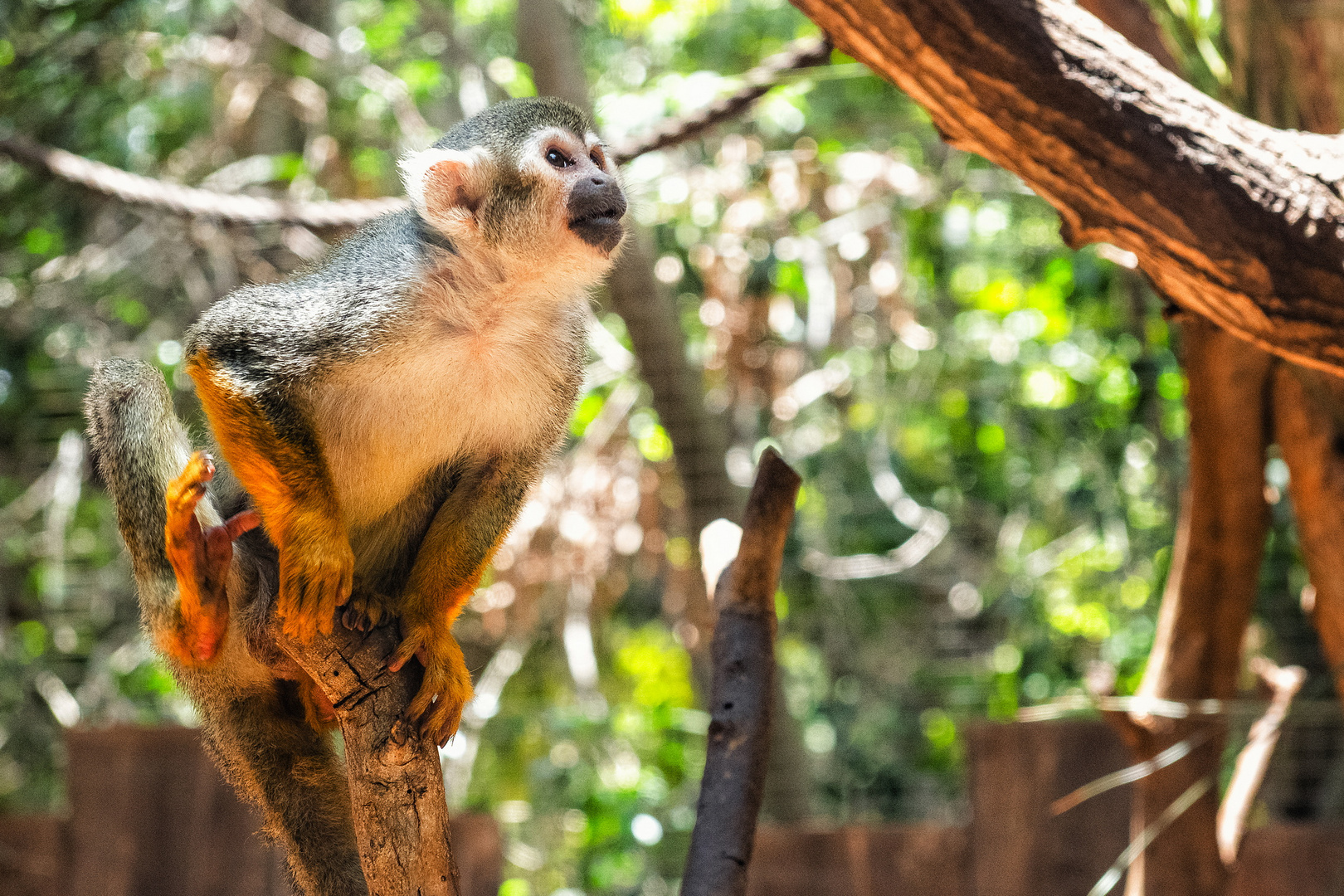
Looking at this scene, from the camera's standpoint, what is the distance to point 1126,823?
3062 mm

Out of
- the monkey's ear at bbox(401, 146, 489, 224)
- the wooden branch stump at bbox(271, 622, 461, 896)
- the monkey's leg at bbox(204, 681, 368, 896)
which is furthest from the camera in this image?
the monkey's ear at bbox(401, 146, 489, 224)

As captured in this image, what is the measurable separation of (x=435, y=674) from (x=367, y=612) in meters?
0.15

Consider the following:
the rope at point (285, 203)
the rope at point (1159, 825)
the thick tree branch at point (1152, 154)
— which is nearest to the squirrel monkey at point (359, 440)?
the thick tree branch at point (1152, 154)

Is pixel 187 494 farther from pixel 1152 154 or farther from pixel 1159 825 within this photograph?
pixel 1159 825

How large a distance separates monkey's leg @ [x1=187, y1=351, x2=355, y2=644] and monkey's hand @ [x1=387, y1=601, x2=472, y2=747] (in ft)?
0.44

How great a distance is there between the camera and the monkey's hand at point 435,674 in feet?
5.92

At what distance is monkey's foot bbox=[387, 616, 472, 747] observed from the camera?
180cm

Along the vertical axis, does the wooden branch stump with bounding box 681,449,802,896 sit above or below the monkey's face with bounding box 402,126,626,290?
below

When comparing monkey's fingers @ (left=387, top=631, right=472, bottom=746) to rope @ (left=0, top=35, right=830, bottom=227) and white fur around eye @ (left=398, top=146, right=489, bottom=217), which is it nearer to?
white fur around eye @ (left=398, top=146, right=489, bottom=217)

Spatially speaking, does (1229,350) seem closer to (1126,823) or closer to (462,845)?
(1126,823)

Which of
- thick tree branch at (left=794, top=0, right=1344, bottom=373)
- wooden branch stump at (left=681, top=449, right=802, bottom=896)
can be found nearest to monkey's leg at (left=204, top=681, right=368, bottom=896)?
wooden branch stump at (left=681, top=449, right=802, bottom=896)

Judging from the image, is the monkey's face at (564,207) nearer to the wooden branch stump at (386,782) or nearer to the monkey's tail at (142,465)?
the monkey's tail at (142,465)

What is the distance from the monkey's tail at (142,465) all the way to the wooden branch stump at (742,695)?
1.00m

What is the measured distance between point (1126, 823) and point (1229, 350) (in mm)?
1370
